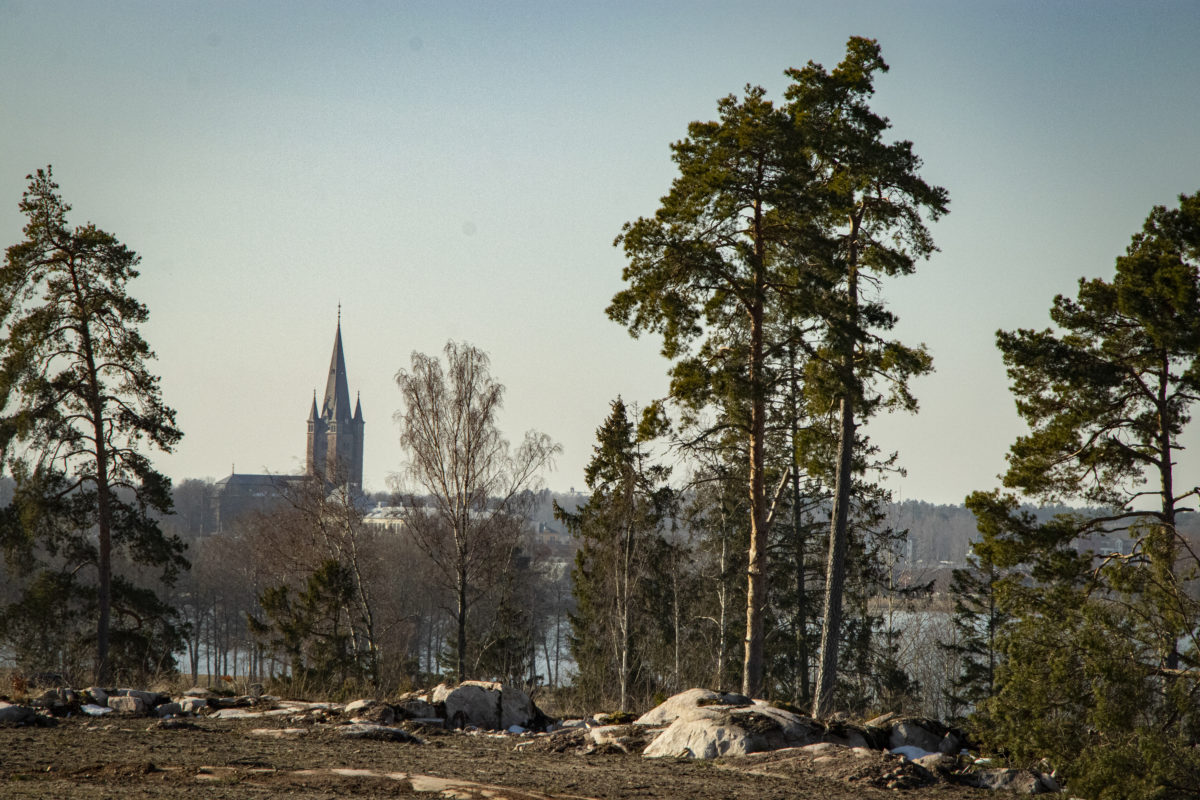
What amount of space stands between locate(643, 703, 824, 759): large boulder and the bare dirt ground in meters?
0.40

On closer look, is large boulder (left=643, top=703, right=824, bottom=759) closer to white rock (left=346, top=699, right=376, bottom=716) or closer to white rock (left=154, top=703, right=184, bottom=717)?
white rock (left=346, top=699, right=376, bottom=716)

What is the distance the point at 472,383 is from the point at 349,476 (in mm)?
7231

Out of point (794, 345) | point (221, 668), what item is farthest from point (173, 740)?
point (221, 668)

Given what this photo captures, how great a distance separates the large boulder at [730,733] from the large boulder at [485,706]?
255cm

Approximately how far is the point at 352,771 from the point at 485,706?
4.11 metres

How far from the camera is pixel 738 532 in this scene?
85.6ft

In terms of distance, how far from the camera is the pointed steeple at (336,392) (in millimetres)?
125562

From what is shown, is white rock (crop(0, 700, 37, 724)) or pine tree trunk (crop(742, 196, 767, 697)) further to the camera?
pine tree trunk (crop(742, 196, 767, 697))

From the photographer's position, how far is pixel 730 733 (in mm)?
9836

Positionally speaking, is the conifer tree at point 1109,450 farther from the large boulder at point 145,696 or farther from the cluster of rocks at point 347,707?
the large boulder at point 145,696

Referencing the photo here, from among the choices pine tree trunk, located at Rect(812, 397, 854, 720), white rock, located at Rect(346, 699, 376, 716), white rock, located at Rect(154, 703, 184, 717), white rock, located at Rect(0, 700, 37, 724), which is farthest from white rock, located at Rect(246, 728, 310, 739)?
pine tree trunk, located at Rect(812, 397, 854, 720)

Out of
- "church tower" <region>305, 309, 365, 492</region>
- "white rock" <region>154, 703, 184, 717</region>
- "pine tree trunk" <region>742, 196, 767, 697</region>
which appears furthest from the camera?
"church tower" <region>305, 309, 365, 492</region>

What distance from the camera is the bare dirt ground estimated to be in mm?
7367

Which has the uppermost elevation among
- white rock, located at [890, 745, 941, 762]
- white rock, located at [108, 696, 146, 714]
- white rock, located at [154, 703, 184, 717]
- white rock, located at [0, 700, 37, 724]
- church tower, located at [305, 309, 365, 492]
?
church tower, located at [305, 309, 365, 492]
